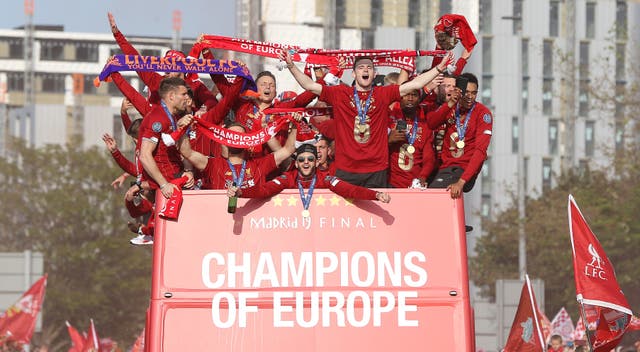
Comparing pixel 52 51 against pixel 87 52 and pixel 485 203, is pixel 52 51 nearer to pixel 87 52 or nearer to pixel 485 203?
pixel 87 52

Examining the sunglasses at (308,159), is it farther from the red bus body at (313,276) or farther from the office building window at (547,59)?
the office building window at (547,59)

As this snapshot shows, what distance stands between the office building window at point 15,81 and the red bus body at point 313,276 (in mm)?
142283

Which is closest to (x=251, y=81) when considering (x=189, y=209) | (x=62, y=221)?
(x=189, y=209)

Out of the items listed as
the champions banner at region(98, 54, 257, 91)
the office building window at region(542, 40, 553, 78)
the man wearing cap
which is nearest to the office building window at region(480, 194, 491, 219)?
the office building window at region(542, 40, 553, 78)

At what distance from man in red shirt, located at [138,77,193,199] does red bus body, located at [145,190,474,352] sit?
99 cm

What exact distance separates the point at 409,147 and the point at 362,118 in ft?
3.70

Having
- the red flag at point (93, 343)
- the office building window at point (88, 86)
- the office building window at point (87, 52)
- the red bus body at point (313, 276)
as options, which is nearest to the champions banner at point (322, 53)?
the red bus body at point (313, 276)

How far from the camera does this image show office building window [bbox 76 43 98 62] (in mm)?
155625

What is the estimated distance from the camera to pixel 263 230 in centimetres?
1157

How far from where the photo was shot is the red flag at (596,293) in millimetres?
16203

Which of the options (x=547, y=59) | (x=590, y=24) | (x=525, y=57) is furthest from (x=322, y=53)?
(x=590, y=24)

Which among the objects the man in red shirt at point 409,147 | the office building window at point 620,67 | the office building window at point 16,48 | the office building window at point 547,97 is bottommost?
Result: the man in red shirt at point 409,147

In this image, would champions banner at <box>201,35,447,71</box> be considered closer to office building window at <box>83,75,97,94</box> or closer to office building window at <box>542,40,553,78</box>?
office building window at <box>542,40,553,78</box>

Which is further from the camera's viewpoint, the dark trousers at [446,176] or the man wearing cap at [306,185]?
the dark trousers at [446,176]
